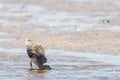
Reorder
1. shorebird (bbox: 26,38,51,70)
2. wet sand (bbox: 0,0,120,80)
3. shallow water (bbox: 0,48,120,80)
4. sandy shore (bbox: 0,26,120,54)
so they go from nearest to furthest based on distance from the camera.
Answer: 1. shallow water (bbox: 0,48,120,80)
2. wet sand (bbox: 0,0,120,80)
3. shorebird (bbox: 26,38,51,70)
4. sandy shore (bbox: 0,26,120,54)

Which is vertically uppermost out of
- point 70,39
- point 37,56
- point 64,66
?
point 70,39

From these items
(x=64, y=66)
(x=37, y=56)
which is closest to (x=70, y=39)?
(x=64, y=66)

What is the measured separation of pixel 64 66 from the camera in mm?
14086

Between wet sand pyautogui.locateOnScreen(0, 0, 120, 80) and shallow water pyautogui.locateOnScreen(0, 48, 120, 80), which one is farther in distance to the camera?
wet sand pyautogui.locateOnScreen(0, 0, 120, 80)

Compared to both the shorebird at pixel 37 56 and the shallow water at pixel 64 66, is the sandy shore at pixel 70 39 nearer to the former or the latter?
the shallow water at pixel 64 66

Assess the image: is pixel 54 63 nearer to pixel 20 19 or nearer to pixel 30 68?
pixel 30 68

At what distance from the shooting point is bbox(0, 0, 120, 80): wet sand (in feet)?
43.9

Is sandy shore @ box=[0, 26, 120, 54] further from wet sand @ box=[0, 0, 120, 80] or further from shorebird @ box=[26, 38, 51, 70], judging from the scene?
shorebird @ box=[26, 38, 51, 70]

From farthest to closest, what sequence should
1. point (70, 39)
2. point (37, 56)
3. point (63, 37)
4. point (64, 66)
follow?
point (63, 37)
point (70, 39)
point (64, 66)
point (37, 56)

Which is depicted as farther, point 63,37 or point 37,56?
point 63,37

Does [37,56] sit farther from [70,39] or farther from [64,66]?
[70,39]

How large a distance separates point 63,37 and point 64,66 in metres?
4.56

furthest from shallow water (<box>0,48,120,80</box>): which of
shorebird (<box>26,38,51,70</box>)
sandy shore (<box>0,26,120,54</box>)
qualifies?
sandy shore (<box>0,26,120,54</box>)

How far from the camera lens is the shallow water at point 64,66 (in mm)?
12758
